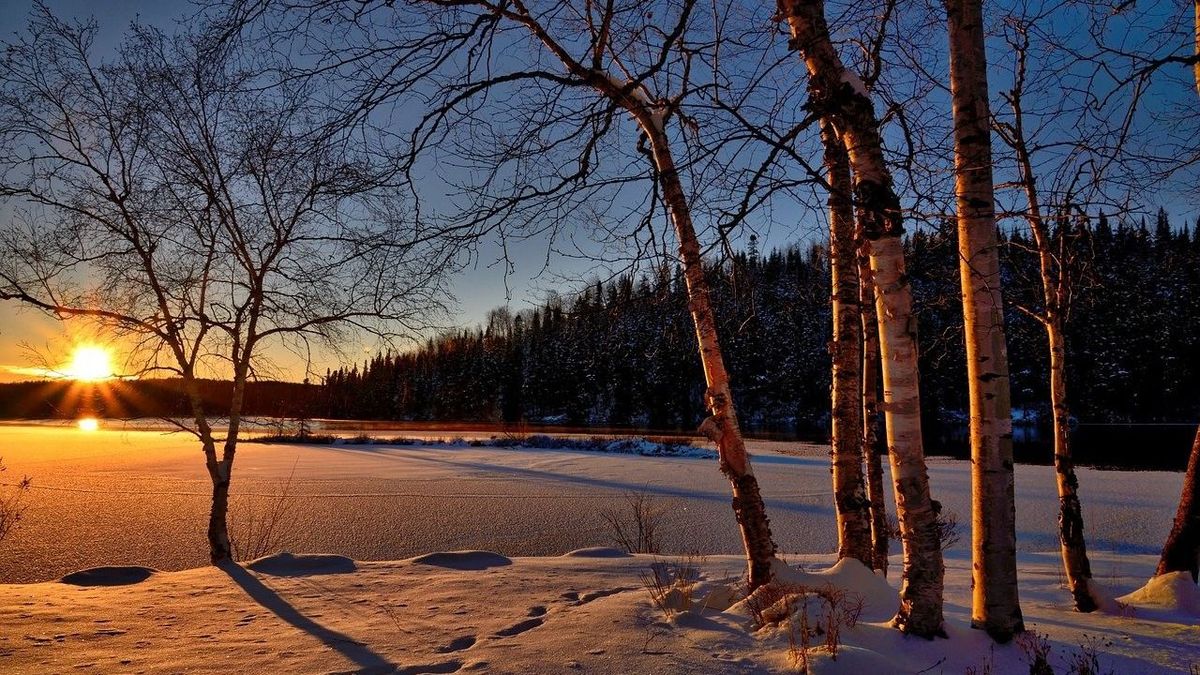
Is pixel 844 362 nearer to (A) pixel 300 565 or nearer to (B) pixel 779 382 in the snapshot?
(A) pixel 300 565

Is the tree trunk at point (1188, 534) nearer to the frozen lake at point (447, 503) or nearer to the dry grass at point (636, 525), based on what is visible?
the frozen lake at point (447, 503)

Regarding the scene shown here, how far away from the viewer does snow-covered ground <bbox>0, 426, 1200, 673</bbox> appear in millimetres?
3453

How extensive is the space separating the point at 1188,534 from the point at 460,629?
607 cm

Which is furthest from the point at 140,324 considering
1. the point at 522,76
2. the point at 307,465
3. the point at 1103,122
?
the point at 307,465

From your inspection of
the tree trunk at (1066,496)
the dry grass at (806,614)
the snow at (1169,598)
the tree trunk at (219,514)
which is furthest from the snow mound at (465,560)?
the snow at (1169,598)

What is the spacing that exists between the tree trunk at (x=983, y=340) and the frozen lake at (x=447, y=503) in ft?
20.5

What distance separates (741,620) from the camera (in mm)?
4066

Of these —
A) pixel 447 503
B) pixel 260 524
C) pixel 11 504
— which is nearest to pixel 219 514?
pixel 260 524

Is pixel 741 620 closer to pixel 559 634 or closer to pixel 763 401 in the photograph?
pixel 559 634

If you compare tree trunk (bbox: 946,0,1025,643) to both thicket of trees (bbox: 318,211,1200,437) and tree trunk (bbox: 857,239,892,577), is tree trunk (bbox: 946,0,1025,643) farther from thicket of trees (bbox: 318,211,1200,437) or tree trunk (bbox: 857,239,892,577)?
thicket of trees (bbox: 318,211,1200,437)

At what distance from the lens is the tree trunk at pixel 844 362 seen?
17.2ft

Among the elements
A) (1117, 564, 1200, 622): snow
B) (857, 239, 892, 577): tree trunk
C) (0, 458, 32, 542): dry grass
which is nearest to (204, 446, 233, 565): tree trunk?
(0, 458, 32, 542): dry grass

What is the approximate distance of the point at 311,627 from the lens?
4.22m

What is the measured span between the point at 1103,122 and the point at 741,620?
12.7 ft
